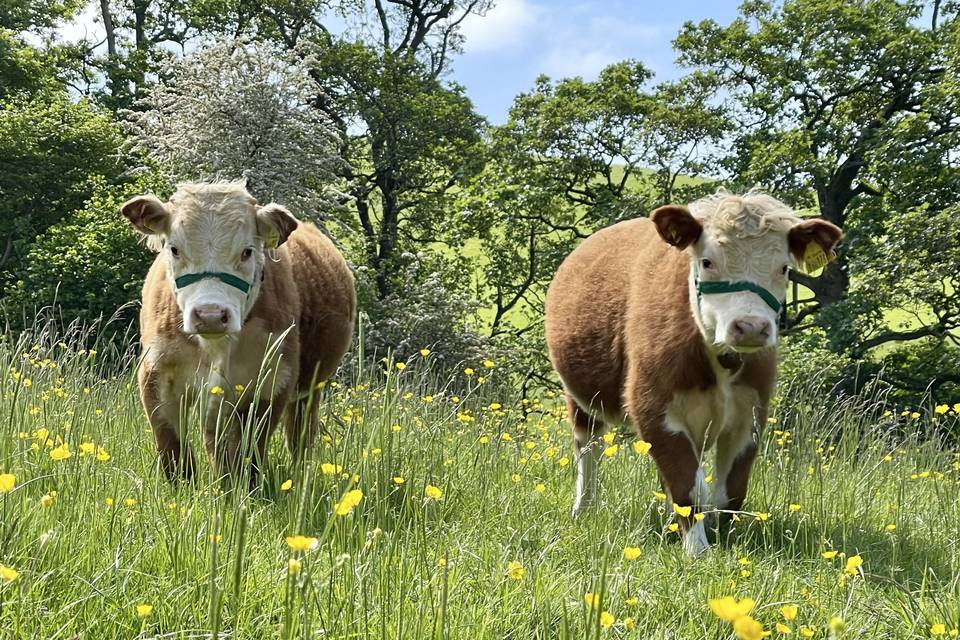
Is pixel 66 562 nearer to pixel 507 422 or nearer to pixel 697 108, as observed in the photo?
pixel 507 422

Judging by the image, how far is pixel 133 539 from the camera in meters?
2.92

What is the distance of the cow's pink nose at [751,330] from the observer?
3.94 m

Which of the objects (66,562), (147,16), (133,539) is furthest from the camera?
(147,16)

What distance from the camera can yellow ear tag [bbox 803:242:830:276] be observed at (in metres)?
4.39

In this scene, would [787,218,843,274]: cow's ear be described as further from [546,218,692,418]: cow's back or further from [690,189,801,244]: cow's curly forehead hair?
[546,218,692,418]: cow's back

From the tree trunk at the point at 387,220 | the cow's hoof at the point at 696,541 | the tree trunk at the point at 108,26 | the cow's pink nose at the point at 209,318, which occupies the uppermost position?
→ the tree trunk at the point at 108,26

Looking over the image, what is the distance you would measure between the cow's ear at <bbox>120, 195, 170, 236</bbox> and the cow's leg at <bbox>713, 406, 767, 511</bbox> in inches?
135

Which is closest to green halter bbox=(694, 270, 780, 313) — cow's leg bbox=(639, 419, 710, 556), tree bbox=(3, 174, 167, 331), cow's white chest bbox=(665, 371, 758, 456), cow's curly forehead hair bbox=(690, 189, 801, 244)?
cow's curly forehead hair bbox=(690, 189, 801, 244)

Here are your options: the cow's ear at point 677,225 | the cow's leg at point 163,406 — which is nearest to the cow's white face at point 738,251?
the cow's ear at point 677,225

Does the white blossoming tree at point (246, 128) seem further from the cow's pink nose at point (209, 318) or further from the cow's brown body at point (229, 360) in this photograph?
the cow's pink nose at point (209, 318)

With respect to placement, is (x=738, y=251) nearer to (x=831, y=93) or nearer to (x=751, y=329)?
(x=751, y=329)

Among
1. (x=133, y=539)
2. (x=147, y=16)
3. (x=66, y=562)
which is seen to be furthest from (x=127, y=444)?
(x=147, y=16)

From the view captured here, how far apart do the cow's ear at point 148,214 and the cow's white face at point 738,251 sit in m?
2.75

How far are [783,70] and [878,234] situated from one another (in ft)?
17.6
